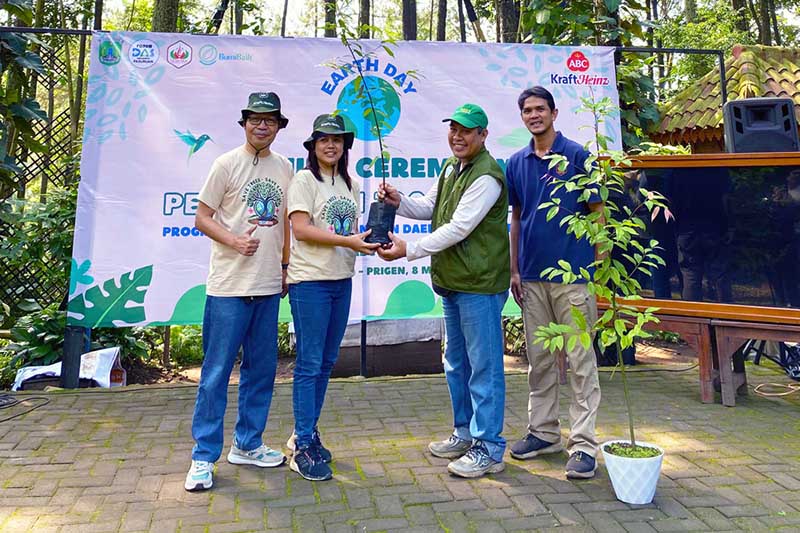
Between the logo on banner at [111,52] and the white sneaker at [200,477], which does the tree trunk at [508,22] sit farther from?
the white sneaker at [200,477]

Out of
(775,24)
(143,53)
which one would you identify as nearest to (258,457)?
(143,53)

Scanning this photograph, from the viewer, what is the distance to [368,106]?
16.1 ft

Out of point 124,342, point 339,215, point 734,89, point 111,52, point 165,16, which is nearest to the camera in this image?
point 339,215

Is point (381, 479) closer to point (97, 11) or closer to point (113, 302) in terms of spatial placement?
point (113, 302)

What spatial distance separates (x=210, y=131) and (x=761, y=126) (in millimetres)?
4136

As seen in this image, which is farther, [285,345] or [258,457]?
[285,345]

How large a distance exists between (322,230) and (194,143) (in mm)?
2277

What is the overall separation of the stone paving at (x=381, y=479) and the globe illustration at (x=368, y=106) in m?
2.16

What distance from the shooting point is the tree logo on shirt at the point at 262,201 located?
2.99 m

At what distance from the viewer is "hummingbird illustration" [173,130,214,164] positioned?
4.70 metres

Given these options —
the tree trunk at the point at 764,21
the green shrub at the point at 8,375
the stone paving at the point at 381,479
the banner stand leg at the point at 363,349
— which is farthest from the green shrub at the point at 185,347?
the tree trunk at the point at 764,21

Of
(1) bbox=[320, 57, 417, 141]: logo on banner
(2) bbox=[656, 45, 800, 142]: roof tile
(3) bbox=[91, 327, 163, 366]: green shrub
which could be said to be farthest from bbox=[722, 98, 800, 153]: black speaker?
(3) bbox=[91, 327, 163, 366]: green shrub

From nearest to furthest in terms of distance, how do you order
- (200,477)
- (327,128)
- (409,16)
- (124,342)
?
(200,477) < (327,128) < (124,342) < (409,16)

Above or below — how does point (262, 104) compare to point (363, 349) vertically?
above
